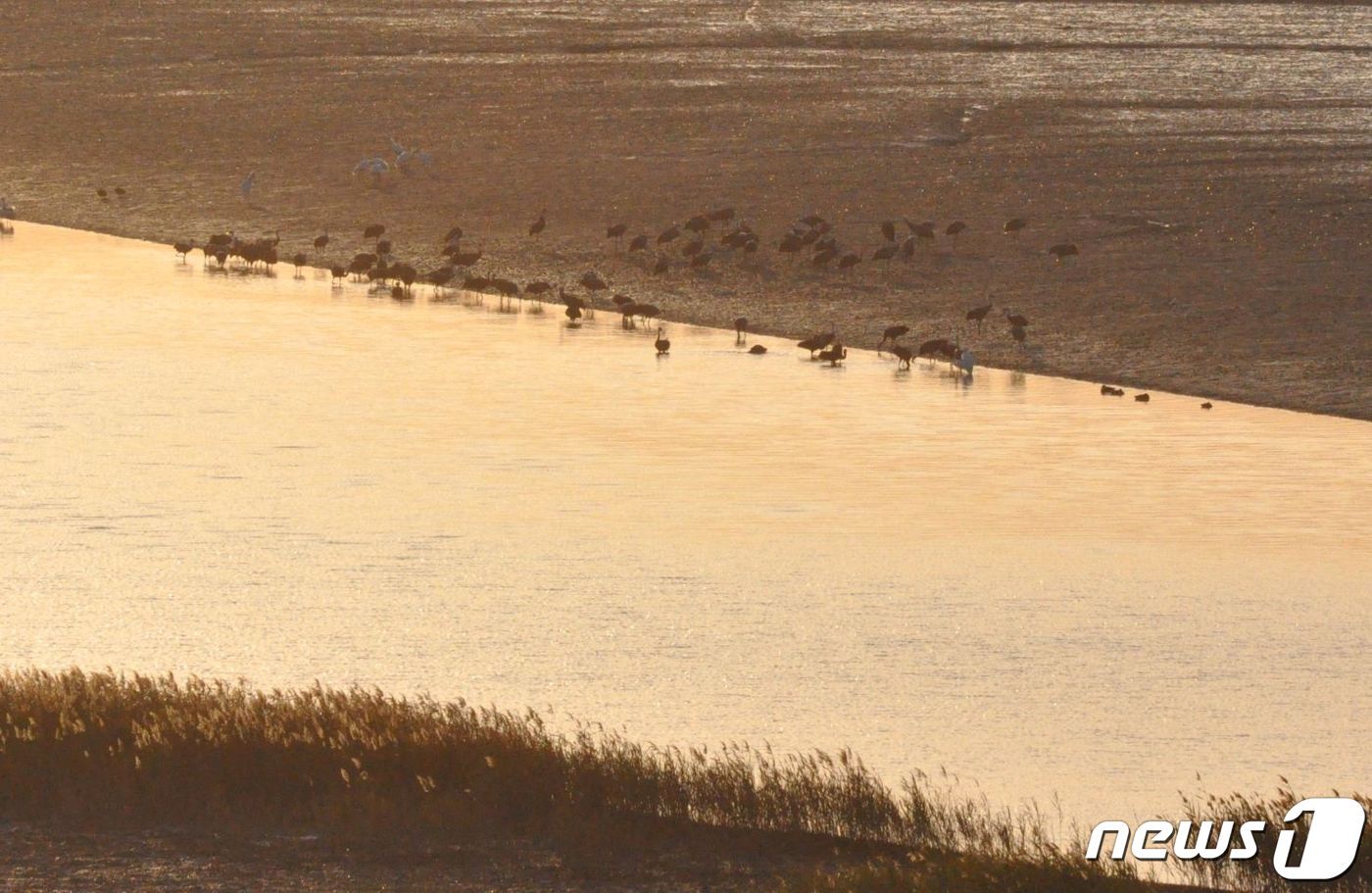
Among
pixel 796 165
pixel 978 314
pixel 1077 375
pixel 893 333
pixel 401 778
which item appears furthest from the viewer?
pixel 796 165

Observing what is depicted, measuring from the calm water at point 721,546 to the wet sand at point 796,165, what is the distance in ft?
8.86

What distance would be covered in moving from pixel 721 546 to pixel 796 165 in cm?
1985

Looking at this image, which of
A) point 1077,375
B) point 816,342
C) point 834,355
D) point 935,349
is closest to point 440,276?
point 816,342

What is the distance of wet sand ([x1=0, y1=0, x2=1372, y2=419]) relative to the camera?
2623 cm

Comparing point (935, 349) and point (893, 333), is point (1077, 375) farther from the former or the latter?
point (893, 333)

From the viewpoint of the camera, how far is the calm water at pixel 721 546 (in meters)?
12.9

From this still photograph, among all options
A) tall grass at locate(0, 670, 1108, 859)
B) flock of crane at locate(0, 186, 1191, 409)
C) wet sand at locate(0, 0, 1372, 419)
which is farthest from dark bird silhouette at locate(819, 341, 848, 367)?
tall grass at locate(0, 670, 1108, 859)

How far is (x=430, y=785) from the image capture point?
35.8 ft

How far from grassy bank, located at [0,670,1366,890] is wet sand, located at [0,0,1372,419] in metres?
12.1

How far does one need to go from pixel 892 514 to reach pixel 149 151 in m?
24.8

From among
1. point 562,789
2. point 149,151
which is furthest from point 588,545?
point 149,151

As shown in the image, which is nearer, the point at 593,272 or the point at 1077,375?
the point at 1077,375

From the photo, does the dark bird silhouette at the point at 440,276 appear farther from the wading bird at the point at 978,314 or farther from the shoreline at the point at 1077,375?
the wading bird at the point at 978,314

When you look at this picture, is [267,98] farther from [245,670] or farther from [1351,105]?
[245,670]
